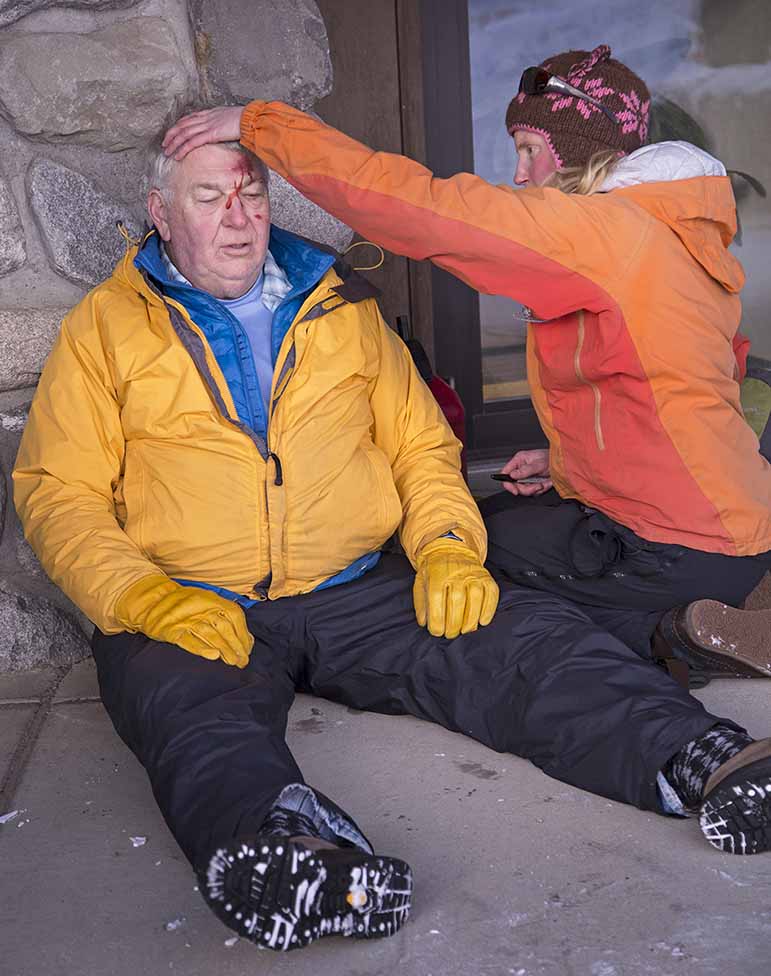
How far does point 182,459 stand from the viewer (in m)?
2.44

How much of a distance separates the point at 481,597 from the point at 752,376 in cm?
116

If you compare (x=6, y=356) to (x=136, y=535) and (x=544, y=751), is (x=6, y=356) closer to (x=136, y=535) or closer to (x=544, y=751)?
(x=136, y=535)

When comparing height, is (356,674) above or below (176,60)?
below

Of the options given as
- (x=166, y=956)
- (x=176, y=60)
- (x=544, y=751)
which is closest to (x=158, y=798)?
(x=166, y=956)

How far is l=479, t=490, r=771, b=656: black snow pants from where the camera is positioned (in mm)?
2514

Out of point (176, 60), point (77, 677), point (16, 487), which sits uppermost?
point (176, 60)

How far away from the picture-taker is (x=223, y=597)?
7.95ft

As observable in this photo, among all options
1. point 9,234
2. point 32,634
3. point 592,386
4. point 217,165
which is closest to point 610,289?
point 592,386

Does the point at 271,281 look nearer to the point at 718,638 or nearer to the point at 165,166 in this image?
the point at 165,166

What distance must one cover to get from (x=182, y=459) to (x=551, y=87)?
1.06 metres

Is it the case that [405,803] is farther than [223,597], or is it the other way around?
[223,597]

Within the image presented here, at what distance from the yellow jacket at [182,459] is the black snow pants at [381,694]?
0.12 metres

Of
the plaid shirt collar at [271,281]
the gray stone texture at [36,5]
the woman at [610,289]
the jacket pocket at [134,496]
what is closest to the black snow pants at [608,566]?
the woman at [610,289]

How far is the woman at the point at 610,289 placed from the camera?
7.61 feet
